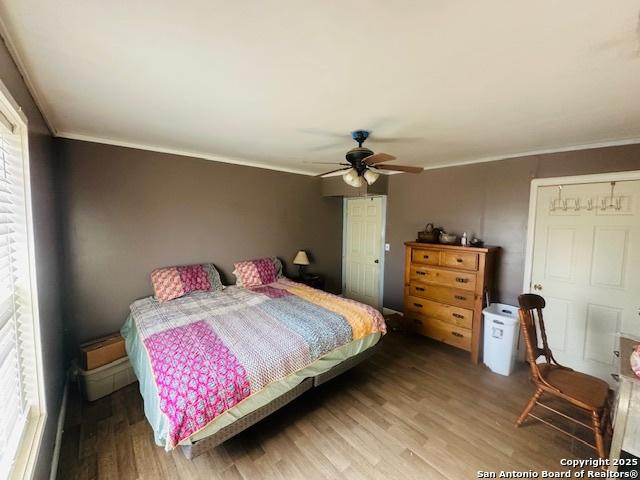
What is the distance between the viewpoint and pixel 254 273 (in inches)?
137

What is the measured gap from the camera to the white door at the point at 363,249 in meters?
4.36

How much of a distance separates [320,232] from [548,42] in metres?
3.68

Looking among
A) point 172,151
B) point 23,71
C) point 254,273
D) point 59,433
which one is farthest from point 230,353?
point 172,151

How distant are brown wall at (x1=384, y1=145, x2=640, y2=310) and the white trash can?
52cm

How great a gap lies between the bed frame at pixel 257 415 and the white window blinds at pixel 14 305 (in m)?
0.75

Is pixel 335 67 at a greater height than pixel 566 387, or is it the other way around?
pixel 335 67

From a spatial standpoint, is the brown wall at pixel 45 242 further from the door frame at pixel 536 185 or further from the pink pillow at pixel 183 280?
the door frame at pixel 536 185

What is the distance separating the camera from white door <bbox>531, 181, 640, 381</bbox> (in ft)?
7.79

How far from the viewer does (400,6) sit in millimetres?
938

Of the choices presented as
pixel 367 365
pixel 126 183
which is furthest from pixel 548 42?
pixel 126 183

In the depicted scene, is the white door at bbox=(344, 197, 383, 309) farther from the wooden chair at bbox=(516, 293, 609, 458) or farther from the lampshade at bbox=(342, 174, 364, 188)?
the wooden chair at bbox=(516, 293, 609, 458)

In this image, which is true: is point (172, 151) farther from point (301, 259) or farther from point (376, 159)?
point (376, 159)

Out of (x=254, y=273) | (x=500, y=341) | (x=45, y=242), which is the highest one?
(x=45, y=242)

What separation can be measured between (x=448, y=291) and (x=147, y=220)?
3.59 m
